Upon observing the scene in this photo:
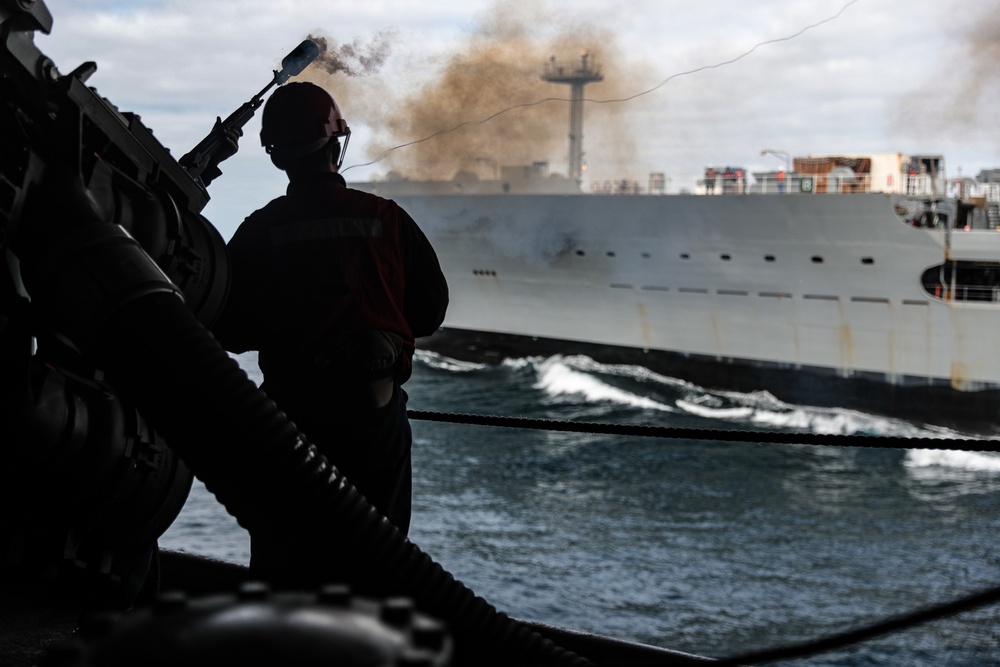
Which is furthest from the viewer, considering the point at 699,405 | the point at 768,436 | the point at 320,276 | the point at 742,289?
the point at 699,405

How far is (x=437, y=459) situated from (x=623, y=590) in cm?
603

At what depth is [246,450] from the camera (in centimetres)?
144

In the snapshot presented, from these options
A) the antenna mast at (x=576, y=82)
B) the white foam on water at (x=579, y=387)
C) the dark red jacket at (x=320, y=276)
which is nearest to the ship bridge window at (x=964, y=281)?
the white foam on water at (x=579, y=387)

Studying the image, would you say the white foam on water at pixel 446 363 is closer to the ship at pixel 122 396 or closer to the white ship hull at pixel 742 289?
the white ship hull at pixel 742 289

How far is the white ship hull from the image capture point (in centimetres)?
1761

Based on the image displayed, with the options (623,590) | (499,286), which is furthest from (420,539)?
(499,286)

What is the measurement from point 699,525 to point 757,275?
21.5ft

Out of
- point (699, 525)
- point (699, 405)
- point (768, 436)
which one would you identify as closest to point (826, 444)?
point (768, 436)

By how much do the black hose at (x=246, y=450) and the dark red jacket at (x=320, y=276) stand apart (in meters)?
0.46

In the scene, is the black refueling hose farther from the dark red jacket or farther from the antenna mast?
the antenna mast

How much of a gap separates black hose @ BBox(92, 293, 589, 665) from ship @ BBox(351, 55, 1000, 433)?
17651 mm

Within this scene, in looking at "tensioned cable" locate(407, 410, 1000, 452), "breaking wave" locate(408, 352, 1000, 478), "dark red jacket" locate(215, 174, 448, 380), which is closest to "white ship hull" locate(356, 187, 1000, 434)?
"breaking wave" locate(408, 352, 1000, 478)

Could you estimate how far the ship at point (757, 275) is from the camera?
1766 centimetres

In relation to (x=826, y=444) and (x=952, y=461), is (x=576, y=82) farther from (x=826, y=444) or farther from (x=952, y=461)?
(x=826, y=444)
